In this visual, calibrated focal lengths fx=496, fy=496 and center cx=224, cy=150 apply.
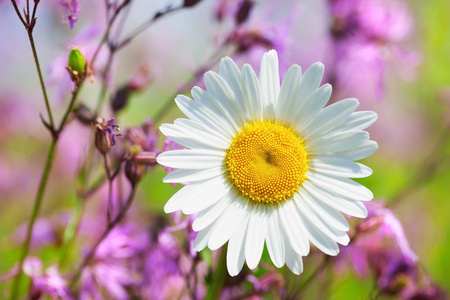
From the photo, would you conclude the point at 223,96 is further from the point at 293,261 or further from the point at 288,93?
the point at 293,261

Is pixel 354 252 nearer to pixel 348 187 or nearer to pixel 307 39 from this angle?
pixel 348 187

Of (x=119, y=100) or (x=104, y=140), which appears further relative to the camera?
(x=119, y=100)

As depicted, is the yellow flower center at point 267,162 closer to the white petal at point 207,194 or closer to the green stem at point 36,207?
the white petal at point 207,194

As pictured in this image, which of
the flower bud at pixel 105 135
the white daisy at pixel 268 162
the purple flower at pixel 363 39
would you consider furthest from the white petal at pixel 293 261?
the purple flower at pixel 363 39

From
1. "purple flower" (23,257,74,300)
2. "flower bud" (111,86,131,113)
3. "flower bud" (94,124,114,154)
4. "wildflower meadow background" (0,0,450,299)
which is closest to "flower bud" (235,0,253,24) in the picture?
"wildflower meadow background" (0,0,450,299)

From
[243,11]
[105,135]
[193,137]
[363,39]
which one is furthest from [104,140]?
[363,39]

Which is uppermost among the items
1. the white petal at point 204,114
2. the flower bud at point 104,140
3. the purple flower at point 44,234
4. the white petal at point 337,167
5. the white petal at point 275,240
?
the white petal at point 204,114
